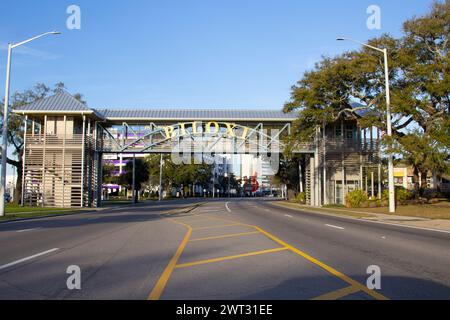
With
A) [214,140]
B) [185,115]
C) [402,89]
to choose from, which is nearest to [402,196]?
[402,89]

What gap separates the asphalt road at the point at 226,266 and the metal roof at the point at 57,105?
31.3 metres

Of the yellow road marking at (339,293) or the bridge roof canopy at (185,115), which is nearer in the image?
the yellow road marking at (339,293)

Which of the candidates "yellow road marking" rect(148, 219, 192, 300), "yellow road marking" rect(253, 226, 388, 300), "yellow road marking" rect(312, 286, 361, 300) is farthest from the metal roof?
"yellow road marking" rect(312, 286, 361, 300)

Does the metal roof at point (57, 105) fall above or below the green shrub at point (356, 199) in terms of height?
above

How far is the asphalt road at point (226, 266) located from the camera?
24.6 ft

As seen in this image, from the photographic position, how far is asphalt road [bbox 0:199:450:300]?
24.6 ft

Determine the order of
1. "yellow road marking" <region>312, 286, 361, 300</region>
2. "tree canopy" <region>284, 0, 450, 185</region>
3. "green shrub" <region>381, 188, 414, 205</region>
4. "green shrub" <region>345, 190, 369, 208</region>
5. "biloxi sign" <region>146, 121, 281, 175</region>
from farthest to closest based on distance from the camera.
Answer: "biloxi sign" <region>146, 121, 281, 175</region> → "green shrub" <region>345, 190, 369, 208</region> → "green shrub" <region>381, 188, 414, 205</region> → "tree canopy" <region>284, 0, 450, 185</region> → "yellow road marking" <region>312, 286, 361, 300</region>

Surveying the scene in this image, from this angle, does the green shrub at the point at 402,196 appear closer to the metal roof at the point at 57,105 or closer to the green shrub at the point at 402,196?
the green shrub at the point at 402,196

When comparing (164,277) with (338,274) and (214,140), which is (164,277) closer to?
(338,274)

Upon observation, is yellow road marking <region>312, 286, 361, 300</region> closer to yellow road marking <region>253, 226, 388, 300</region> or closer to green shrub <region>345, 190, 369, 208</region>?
yellow road marking <region>253, 226, 388, 300</region>

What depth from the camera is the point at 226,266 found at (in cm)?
988

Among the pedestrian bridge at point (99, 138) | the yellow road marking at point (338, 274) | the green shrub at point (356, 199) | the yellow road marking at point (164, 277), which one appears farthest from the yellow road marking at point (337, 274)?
the pedestrian bridge at point (99, 138)

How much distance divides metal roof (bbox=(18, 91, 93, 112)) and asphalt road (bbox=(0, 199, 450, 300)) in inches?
1234

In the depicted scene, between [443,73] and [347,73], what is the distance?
273 inches
